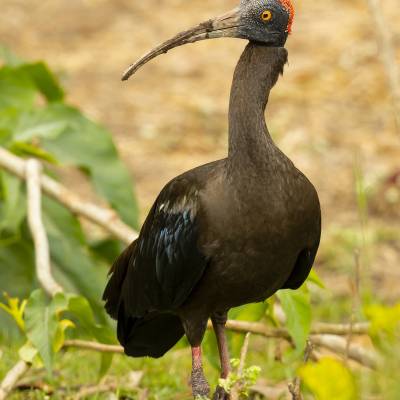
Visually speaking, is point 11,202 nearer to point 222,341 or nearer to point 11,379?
point 11,379

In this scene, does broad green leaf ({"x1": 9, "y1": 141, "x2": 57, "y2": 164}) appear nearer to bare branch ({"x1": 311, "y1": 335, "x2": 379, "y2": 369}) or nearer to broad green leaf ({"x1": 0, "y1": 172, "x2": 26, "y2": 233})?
broad green leaf ({"x1": 0, "y1": 172, "x2": 26, "y2": 233})

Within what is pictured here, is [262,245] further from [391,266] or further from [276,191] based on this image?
[391,266]

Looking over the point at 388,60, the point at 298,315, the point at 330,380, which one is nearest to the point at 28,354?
the point at 298,315

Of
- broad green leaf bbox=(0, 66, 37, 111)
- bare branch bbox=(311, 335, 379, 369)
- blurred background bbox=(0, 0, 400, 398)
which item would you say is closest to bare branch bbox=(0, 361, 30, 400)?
bare branch bbox=(311, 335, 379, 369)

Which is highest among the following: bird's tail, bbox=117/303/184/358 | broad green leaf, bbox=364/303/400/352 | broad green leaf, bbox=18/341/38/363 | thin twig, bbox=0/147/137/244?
broad green leaf, bbox=364/303/400/352

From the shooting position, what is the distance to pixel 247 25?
4.25 meters

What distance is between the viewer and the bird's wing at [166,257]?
4328 millimetres

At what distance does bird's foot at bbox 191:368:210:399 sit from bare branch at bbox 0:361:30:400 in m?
0.93

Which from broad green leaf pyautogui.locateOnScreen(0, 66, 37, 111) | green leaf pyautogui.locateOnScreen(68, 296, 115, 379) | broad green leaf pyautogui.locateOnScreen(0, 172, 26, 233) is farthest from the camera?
broad green leaf pyautogui.locateOnScreen(0, 66, 37, 111)

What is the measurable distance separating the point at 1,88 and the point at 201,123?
11.1 ft

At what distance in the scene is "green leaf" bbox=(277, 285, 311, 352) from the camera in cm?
516

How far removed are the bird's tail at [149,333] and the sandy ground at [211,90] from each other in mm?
3565

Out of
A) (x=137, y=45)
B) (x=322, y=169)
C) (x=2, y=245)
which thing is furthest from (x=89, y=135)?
(x=137, y=45)

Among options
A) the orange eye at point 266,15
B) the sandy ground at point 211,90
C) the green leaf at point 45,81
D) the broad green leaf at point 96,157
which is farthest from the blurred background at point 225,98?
the orange eye at point 266,15
